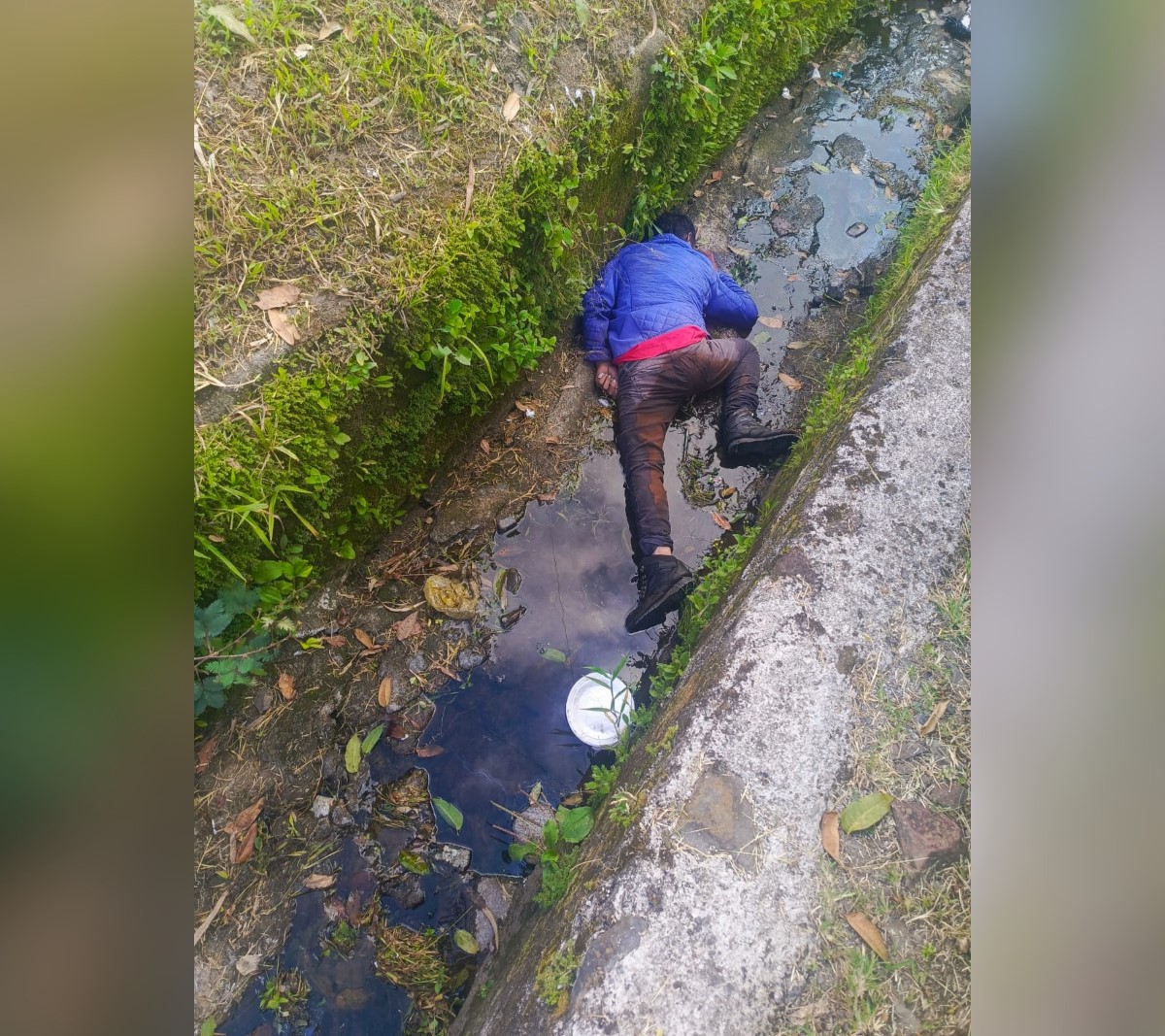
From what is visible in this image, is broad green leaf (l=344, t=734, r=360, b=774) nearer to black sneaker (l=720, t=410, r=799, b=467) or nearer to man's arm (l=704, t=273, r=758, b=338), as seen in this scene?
black sneaker (l=720, t=410, r=799, b=467)

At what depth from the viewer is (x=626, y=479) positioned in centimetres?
364

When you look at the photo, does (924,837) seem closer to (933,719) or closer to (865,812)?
(865,812)

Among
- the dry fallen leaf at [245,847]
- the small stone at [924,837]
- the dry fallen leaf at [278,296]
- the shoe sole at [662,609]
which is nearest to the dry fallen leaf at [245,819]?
the dry fallen leaf at [245,847]

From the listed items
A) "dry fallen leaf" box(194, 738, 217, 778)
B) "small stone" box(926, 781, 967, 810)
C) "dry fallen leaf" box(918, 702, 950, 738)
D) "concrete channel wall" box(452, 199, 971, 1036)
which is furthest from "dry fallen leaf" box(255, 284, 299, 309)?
"small stone" box(926, 781, 967, 810)

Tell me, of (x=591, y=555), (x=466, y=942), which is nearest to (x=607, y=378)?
(x=591, y=555)

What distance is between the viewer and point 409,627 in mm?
3318

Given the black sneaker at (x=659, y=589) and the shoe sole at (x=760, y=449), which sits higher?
the shoe sole at (x=760, y=449)

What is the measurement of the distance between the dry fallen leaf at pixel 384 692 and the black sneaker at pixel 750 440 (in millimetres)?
2358

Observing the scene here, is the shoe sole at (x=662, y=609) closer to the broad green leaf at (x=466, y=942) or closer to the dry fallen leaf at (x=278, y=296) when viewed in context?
the broad green leaf at (x=466, y=942)

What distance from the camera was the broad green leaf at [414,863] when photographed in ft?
9.50

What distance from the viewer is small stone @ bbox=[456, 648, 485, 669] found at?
10.8 ft

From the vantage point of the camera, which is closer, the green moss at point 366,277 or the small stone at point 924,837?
the small stone at point 924,837
